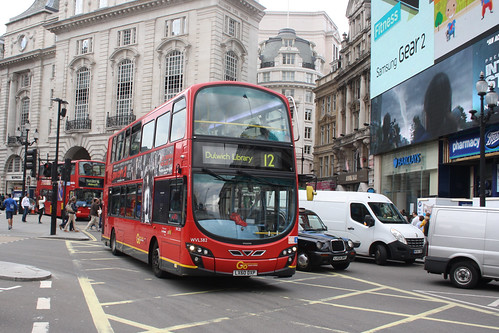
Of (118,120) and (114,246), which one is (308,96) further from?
(114,246)

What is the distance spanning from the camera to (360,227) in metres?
17.5

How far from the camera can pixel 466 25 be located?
2486cm

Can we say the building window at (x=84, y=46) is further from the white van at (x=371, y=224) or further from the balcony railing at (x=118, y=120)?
the white van at (x=371, y=224)

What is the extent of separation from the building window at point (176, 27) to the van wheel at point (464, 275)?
36732 millimetres

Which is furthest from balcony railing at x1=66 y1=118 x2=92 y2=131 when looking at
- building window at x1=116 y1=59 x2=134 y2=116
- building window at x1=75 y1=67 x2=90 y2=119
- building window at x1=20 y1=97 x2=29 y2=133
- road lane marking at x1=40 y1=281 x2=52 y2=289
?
road lane marking at x1=40 y1=281 x2=52 y2=289

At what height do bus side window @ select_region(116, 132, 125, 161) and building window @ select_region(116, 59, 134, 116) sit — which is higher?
building window @ select_region(116, 59, 134, 116)

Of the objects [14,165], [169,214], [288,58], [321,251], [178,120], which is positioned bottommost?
Result: [321,251]

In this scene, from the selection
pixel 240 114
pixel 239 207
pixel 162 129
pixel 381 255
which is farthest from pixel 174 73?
pixel 239 207

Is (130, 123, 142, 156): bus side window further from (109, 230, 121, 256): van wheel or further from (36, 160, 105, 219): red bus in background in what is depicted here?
(36, 160, 105, 219): red bus in background

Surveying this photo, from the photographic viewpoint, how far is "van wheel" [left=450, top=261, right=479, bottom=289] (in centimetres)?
1175

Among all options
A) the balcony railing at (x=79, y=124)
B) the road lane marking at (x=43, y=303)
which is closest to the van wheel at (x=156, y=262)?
the road lane marking at (x=43, y=303)

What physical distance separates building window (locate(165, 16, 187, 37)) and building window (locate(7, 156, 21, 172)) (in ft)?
96.0

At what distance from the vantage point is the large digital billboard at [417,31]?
24.4 metres

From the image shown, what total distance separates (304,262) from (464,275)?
400 centimetres
